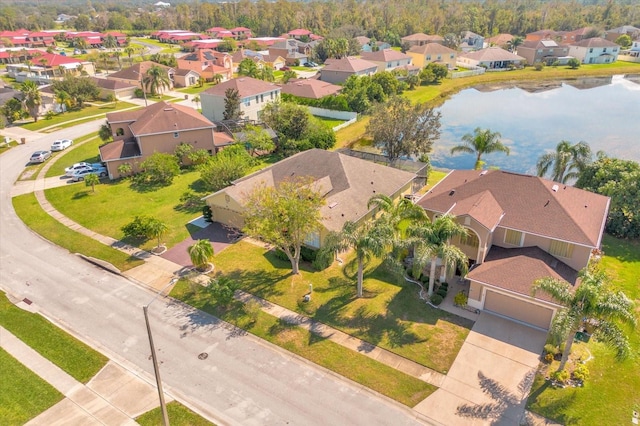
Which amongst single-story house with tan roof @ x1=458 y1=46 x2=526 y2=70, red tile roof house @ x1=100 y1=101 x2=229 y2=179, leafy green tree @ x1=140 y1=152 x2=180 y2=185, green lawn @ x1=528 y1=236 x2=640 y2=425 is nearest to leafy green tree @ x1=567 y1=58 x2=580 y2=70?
single-story house with tan roof @ x1=458 y1=46 x2=526 y2=70

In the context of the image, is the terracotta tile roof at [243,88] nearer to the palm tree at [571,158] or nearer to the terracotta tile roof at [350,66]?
the terracotta tile roof at [350,66]

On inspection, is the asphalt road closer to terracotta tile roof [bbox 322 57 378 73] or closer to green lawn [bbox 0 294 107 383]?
green lawn [bbox 0 294 107 383]

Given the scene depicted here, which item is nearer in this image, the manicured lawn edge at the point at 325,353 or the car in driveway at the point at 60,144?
the manicured lawn edge at the point at 325,353

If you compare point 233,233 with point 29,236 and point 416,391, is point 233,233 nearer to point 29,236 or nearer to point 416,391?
point 29,236

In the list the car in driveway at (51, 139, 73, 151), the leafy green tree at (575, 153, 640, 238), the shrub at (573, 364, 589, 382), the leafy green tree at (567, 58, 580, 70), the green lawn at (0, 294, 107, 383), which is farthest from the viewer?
the leafy green tree at (567, 58, 580, 70)

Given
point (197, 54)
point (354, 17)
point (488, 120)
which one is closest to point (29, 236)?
point (488, 120)

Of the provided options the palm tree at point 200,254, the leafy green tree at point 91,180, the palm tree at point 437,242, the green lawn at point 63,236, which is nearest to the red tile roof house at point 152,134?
the leafy green tree at point 91,180
